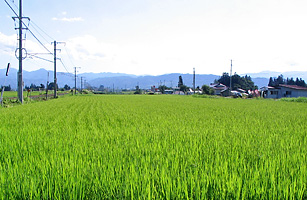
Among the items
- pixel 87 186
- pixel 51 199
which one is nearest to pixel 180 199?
pixel 87 186

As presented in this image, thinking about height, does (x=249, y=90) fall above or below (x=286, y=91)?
above

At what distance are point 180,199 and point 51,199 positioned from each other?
0.95 metres

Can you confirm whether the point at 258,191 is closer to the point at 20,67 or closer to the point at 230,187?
the point at 230,187

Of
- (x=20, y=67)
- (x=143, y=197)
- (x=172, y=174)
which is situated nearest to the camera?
(x=143, y=197)

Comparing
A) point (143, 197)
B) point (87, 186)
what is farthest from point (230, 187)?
point (87, 186)

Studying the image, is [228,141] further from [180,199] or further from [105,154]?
[180,199]

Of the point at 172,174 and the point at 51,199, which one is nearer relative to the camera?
the point at 51,199

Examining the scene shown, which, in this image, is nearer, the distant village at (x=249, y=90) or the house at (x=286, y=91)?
the house at (x=286, y=91)

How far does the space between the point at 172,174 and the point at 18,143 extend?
280 cm

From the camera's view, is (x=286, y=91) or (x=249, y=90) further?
(x=249, y=90)

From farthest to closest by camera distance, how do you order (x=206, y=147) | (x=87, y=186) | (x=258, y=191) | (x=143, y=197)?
(x=206, y=147)
(x=87, y=186)
(x=258, y=191)
(x=143, y=197)

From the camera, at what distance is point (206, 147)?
132 inches

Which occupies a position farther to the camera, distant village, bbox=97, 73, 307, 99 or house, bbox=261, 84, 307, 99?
distant village, bbox=97, 73, 307, 99

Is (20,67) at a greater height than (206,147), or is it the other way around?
(20,67)
